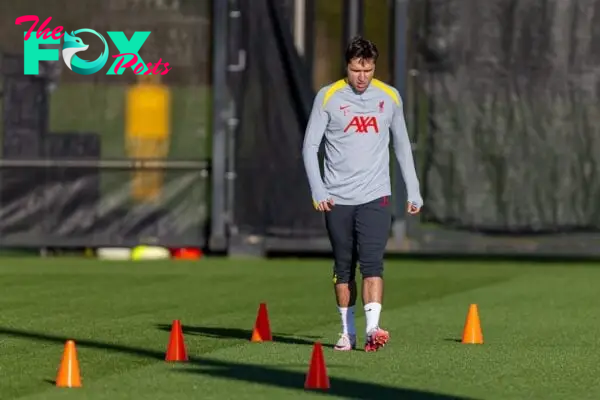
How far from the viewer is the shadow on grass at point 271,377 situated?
8.84 m

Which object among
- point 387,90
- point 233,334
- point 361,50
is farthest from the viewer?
point 233,334

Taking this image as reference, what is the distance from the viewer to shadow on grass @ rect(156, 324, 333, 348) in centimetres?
1201

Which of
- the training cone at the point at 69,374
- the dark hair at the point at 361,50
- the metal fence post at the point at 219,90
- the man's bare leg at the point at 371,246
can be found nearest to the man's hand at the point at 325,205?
the man's bare leg at the point at 371,246

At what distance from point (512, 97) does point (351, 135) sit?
11.9 m

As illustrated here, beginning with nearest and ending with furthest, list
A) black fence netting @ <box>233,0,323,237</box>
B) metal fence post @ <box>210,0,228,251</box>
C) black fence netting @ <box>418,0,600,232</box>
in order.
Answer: black fence netting @ <box>418,0,600,232</box>, black fence netting @ <box>233,0,323,237</box>, metal fence post @ <box>210,0,228,251</box>

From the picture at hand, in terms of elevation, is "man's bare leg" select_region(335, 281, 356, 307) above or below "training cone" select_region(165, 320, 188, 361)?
above

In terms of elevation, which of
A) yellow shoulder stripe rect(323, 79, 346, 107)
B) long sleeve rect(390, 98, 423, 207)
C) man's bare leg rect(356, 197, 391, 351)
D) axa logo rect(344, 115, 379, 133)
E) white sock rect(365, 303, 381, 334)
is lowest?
white sock rect(365, 303, 381, 334)

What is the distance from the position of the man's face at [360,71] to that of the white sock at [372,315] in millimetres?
1389

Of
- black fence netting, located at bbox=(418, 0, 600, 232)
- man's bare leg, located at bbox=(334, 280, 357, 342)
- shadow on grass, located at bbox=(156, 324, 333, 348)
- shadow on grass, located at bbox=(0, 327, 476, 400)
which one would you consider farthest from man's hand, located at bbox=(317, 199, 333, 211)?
black fence netting, located at bbox=(418, 0, 600, 232)

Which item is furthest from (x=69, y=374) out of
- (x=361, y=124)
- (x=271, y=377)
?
(x=361, y=124)

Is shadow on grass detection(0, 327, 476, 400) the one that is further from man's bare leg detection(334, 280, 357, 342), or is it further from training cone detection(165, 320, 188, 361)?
man's bare leg detection(334, 280, 357, 342)

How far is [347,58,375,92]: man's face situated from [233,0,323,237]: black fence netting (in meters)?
11.6

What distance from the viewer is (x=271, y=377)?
376 inches

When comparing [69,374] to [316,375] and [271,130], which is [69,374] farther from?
[271,130]
